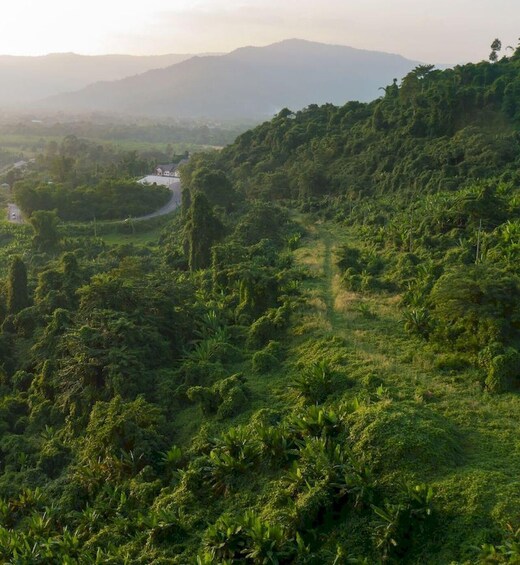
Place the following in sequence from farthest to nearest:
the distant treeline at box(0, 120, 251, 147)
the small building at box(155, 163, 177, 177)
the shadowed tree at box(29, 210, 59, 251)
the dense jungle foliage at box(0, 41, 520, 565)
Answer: the distant treeline at box(0, 120, 251, 147) < the small building at box(155, 163, 177, 177) < the shadowed tree at box(29, 210, 59, 251) < the dense jungle foliage at box(0, 41, 520, 565)

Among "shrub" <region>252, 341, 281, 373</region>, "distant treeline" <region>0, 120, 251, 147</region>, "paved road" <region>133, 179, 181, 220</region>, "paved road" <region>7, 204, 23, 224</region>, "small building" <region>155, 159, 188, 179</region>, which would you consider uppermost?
"distant treeline" <region>0, 120, 251, 147</region>

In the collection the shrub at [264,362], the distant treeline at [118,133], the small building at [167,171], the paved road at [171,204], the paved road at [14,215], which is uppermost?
the distant treeline at [118,133]

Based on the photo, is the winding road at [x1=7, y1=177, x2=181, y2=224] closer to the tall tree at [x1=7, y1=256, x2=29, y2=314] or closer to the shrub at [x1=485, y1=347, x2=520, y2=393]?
the tall tree at [x1=7, y1=256, x2=29, y2=314]

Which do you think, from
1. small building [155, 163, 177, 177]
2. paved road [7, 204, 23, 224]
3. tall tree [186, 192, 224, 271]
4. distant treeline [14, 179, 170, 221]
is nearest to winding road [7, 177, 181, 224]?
paved road [7, 204, 23, 224]

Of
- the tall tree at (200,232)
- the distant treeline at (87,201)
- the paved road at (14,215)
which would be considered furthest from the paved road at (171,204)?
the tall tree at (200,232)

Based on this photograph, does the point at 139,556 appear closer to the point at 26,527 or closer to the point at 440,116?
the point at 26,527

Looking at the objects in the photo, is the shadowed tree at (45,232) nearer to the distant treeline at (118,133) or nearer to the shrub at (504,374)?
the shrub at (504,374)
